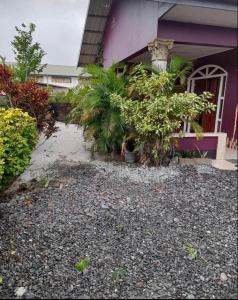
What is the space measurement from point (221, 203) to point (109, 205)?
1709mm

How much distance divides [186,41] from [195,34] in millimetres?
256

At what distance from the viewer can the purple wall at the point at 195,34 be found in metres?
6.14

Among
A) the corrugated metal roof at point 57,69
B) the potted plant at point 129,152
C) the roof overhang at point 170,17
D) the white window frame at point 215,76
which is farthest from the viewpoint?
the white window frame at point 215,76

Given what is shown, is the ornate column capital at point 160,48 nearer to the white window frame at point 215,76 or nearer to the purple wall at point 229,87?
the purple wall at point 229,87

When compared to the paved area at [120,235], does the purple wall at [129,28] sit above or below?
above

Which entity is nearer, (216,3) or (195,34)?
(216,3)

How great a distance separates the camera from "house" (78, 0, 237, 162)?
221 inches

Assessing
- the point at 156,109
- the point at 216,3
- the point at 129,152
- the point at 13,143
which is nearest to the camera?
the point at 216,3

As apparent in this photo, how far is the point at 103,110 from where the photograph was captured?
602cm

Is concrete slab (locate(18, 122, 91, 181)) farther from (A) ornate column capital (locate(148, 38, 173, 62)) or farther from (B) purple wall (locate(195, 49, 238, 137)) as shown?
(B) purple wall (locate(195, 49, 238, 137))

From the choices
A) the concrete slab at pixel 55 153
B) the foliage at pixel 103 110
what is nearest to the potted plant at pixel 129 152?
the foliage at pixel 103 110

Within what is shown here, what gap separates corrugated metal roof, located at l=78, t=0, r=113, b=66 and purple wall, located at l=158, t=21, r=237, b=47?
4.47m

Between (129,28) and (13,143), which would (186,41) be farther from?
(13,143)

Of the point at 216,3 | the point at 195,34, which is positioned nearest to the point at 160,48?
the point at 195,34
